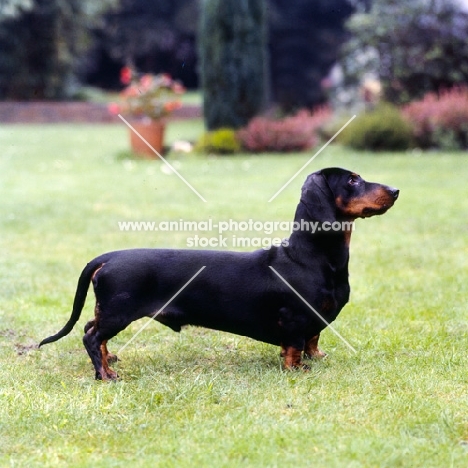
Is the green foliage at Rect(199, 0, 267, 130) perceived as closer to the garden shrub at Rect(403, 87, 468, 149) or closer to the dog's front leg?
the garden shrub at Rect(403, 87, 468, 149)

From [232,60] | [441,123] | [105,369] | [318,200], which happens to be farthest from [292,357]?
[232,60]

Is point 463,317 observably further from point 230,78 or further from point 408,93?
point 408,93

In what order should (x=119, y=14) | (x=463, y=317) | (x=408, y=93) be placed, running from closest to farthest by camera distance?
(x=463, y=317) < (x=408, y=93) < (x=119, y=14)

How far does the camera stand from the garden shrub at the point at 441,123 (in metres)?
13.0

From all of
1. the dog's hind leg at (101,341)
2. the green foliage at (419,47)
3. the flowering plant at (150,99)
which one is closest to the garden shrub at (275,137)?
the flowering plant at (150,99)

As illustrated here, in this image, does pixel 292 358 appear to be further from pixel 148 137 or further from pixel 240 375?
pixel 148 137

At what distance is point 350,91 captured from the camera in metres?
20.5

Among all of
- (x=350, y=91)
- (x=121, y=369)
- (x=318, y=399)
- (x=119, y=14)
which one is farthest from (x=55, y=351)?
(x=119, y=14)

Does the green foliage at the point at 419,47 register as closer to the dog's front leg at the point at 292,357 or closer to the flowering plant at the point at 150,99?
the flowering plant at the point at 150,99

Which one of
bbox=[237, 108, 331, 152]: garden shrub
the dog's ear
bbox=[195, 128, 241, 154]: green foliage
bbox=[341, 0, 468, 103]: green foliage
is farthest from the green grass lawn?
bbox=[341, 0, 468, 103]: green foliage

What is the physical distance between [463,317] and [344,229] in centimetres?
136

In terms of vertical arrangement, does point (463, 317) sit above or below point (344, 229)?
below

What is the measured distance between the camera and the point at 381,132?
1315 centimetres

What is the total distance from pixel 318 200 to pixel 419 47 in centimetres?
1415
